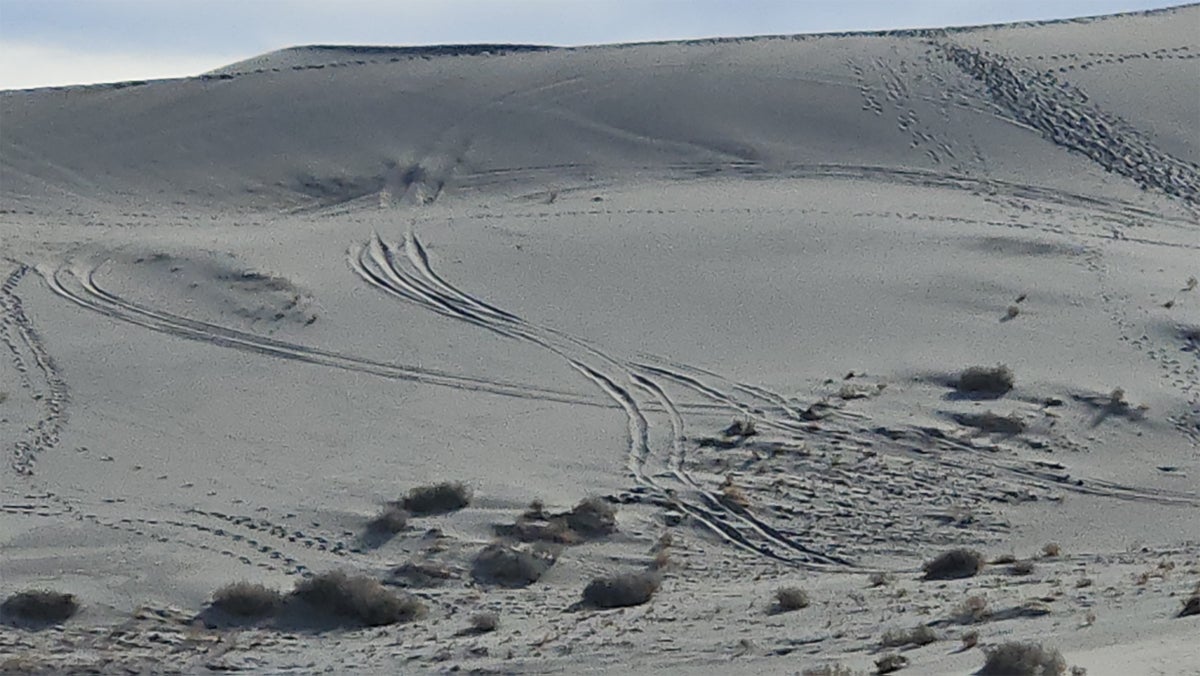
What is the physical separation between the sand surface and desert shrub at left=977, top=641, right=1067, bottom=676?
0.27 metres

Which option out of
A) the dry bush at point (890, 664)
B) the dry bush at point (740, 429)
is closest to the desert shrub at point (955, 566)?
the dry bush at point (890, 664)

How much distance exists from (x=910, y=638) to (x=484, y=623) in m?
3.41

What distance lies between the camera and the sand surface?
43.8 ft

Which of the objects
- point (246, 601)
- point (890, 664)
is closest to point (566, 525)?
point (246, 601)

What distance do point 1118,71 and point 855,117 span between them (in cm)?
710

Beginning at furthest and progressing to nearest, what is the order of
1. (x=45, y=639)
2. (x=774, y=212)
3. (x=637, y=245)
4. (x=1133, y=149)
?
(x=1133, y=149) < (x=774, y=212) < (x=637, y=245) < (x=45, y=639)

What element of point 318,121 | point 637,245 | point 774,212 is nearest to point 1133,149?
point 774,212

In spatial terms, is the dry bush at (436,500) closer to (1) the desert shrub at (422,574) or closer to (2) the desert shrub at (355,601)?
(1) the desert shrub at (422,574)

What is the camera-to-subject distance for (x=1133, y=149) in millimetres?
34312

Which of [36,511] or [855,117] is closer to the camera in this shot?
[36,511]

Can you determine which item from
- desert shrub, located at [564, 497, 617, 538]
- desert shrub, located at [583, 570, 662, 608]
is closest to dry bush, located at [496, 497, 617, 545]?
desert shrub, located at [564, 497, 617, 538]

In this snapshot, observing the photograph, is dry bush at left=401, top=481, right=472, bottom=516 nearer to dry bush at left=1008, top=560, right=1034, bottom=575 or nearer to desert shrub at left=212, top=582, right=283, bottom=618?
desert shrub at left=212, top=582, right=283, bottom=618

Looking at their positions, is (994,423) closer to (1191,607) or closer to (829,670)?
(1191,607)

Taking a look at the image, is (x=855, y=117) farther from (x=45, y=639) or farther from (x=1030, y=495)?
(x=45, y=639)
